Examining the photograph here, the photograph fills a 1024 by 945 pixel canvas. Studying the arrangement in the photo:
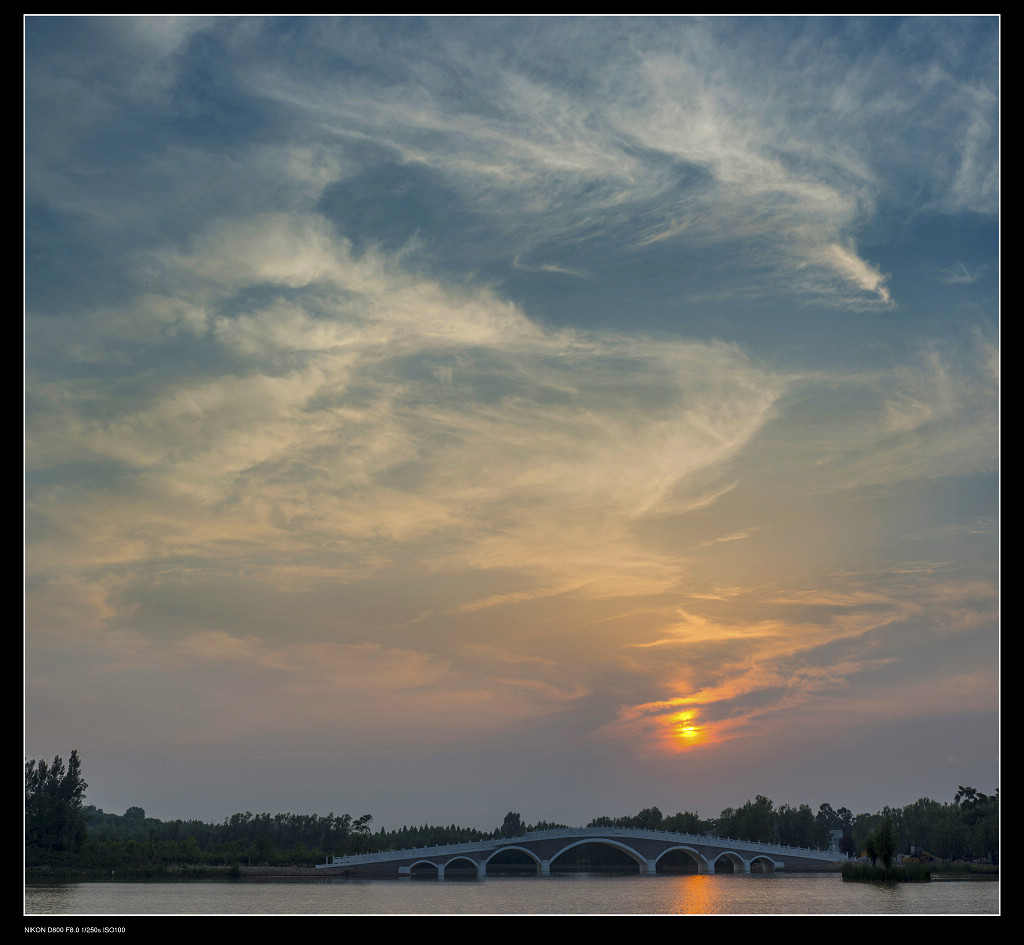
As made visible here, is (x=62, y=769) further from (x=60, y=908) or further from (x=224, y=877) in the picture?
(x=60, y=908)

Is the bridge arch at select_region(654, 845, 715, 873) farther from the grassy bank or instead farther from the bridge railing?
the grassy bank

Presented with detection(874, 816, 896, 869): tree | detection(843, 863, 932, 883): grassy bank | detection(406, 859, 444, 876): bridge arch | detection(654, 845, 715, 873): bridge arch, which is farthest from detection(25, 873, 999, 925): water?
detection(654, 845, 715, 873): bridge arch

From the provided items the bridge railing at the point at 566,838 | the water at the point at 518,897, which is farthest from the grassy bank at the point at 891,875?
the bridge railing at the point at 566,838

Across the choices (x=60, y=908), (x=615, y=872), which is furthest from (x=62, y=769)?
(x=615, y=872)

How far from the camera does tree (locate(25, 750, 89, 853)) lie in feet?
232

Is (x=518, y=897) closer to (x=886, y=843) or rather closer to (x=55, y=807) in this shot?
(x=886, y=843)

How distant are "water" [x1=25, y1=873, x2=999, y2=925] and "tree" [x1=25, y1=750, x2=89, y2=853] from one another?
8242mm

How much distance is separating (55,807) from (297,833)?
107ft

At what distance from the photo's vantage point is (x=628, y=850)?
83812 mm

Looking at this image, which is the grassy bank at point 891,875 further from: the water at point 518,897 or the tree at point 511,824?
the tree at point 511,824

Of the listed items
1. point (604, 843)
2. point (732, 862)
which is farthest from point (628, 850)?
point (732, 862)

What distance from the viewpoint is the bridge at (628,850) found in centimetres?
7888

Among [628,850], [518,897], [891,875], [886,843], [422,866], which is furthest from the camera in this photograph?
[628,850]

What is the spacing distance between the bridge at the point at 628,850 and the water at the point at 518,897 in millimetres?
7952
